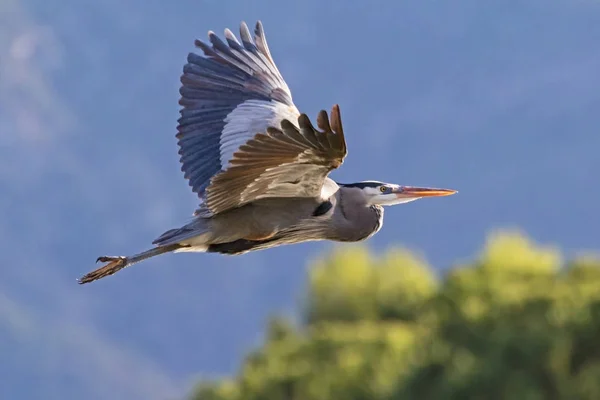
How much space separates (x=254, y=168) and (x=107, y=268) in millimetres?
1021

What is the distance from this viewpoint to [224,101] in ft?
24.9

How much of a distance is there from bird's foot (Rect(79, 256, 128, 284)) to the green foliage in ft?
68.0

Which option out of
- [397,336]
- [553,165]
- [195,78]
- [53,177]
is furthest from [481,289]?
[53,177]

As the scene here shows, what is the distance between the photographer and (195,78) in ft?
25.2

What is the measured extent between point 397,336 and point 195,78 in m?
29.8

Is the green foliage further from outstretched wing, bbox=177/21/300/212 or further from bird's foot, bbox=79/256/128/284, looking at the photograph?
bird's foot, bbox=79/256/128/284

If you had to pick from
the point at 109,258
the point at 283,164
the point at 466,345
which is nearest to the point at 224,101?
the point at 109,258

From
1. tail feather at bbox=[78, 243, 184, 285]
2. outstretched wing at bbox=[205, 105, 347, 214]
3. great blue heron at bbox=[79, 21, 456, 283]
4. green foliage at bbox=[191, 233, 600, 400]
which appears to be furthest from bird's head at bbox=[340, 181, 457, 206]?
green foliage at bbox=[191, 233, 600, 400]

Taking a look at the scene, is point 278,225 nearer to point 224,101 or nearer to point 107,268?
point 107,268

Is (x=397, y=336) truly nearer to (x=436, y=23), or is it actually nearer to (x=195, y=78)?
(x=195, y=78)

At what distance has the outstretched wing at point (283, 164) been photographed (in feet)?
19.6

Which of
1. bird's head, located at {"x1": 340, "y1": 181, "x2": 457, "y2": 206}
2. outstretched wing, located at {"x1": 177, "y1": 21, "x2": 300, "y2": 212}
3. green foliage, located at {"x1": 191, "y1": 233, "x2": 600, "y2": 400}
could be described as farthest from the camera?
green foliage, located at {"x1": 191, "y1": 233, "x2": 600, "y2": 400}

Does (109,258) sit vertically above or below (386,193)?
below

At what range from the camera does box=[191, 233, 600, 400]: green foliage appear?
91.2 ft
